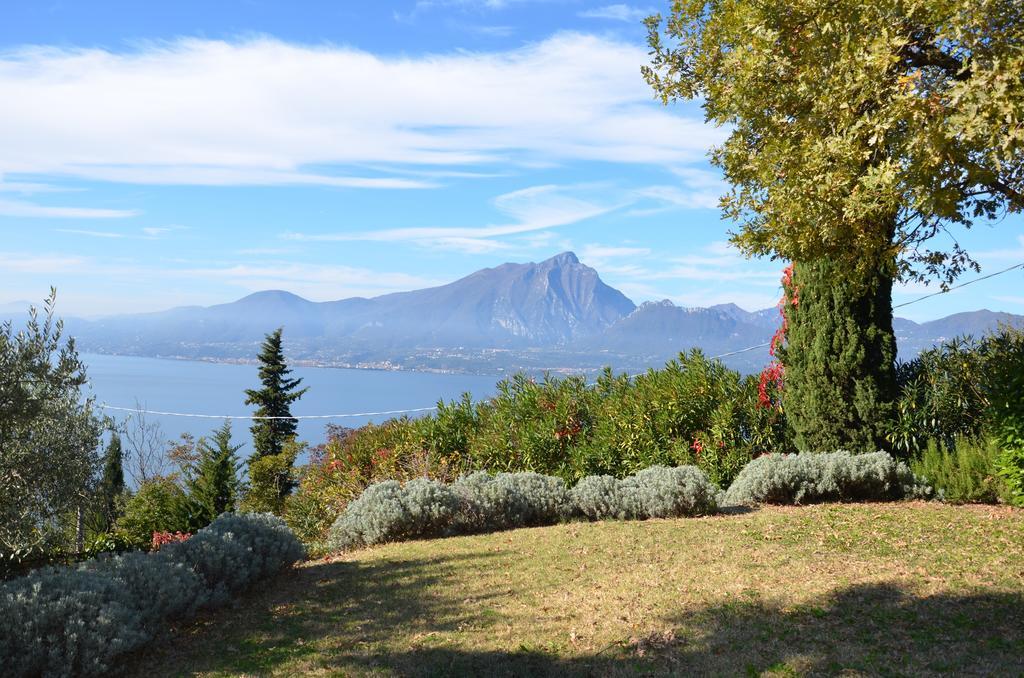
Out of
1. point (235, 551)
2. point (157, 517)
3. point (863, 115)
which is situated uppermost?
point (863, 115)

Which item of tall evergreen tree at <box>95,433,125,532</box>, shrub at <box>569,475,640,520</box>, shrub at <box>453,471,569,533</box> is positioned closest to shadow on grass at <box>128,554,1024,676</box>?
shrub at <box>453,471,569,533</box>

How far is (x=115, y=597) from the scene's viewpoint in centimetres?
533

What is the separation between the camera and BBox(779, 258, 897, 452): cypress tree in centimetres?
965

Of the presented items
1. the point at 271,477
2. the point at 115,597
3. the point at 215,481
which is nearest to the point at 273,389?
the point at 271,477

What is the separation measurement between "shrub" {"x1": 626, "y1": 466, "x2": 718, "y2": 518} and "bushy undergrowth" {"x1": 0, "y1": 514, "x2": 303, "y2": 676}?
4133mm

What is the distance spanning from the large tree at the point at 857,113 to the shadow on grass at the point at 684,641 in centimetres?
307

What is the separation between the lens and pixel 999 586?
577 centimetres

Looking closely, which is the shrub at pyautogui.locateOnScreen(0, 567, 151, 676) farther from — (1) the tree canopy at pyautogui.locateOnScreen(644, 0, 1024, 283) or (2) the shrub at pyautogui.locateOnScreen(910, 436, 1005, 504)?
(2) the shrub at pyautogui.locateOnScreen(910, 436, 1005, 504)

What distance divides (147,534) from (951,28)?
16.2 meters

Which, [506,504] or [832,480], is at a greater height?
[832,480]

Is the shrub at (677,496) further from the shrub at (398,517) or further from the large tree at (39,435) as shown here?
the large tree at (39,435)

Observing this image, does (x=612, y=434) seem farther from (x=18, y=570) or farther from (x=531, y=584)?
(x=18, y=570)

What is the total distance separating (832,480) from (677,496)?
1912 millimetres

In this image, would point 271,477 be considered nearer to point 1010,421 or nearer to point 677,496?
point 677,496
